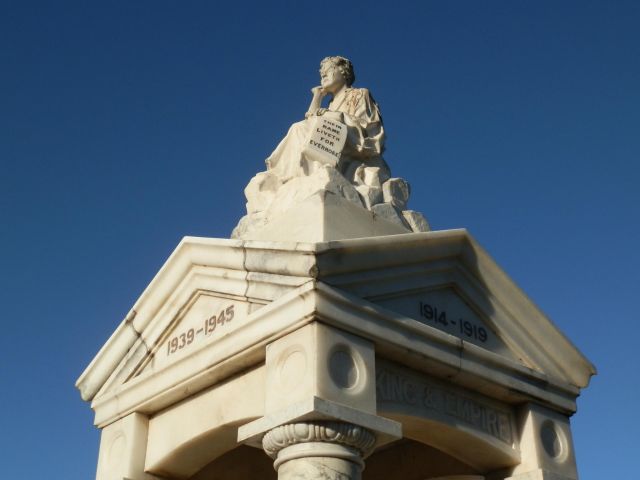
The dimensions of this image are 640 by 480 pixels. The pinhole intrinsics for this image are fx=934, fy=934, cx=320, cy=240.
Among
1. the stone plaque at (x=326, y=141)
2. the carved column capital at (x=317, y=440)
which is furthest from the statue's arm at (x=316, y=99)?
the carved column capital at (x=317, y=440)

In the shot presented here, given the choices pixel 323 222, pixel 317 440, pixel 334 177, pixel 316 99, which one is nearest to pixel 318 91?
pixel 316 99

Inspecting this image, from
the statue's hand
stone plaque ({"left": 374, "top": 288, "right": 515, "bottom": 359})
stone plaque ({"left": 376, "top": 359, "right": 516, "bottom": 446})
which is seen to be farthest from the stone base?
the statue's hand

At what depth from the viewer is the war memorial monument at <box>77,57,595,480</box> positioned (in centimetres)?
790

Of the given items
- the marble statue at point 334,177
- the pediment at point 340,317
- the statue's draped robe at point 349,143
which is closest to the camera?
the pediment at point 340,317

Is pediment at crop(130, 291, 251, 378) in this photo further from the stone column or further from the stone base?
the stone column

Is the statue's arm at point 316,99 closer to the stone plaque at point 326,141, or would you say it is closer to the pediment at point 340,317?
the stone plaque at point 326,141

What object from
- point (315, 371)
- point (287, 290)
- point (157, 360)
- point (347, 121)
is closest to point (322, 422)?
point (315, 371)

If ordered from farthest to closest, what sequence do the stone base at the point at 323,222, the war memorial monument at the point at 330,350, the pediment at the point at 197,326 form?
the stone base at the point at 323,222 → the pediment at the point at 197,326 → the war memorial monument at the point at 330,350

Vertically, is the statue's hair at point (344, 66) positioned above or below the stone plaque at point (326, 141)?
above

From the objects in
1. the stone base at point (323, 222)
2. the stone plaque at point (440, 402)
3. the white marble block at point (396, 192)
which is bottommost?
the stone plaque at point (440, 402)

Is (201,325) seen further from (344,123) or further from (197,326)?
(344,123)

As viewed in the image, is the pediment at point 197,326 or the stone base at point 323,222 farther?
the stone base at point 323,222

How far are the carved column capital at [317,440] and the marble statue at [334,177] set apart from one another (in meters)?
2.27

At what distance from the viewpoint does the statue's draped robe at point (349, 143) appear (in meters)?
10.5
